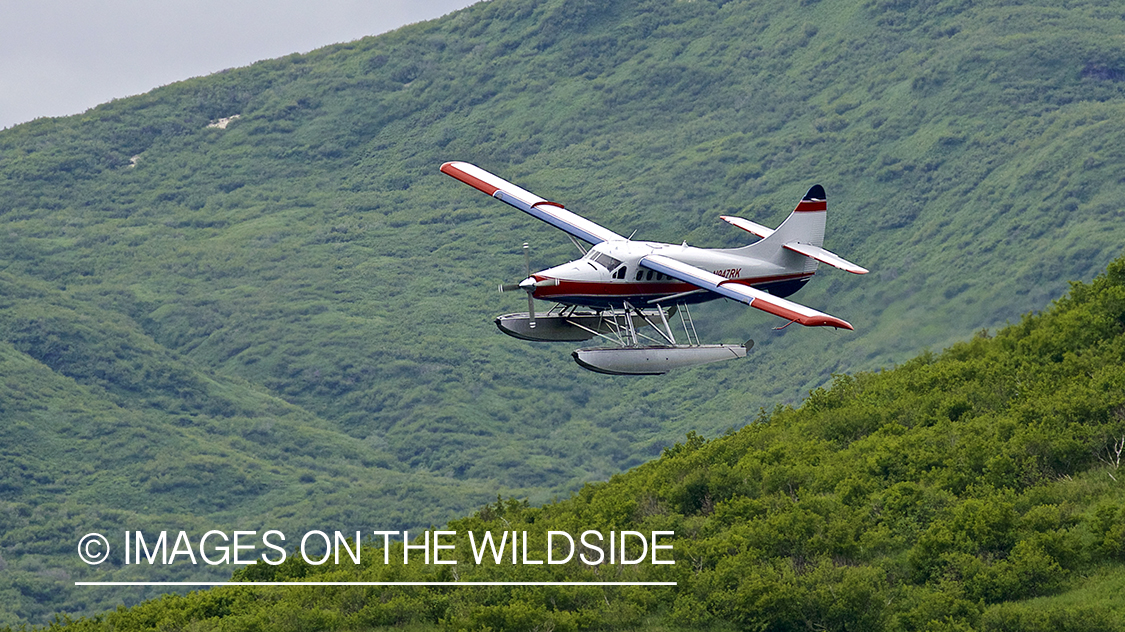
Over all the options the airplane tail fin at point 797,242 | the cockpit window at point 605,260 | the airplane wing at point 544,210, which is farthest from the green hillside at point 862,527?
the airplane wing at point 544,210

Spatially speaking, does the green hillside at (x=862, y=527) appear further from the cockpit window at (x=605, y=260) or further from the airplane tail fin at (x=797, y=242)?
the cockpit window at (x=605, y=260)

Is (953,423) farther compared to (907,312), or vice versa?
(907,312)

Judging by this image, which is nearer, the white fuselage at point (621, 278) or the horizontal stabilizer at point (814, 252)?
the white fuselage at point (621, 278)

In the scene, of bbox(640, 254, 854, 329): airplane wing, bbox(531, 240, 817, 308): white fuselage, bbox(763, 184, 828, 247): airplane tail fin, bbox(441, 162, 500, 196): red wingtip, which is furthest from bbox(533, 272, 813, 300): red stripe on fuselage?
bbox(441, 162, 500, 196): red wingtip

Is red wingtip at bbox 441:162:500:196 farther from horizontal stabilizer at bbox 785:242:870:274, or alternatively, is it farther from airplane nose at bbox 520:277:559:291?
horizontal stabilizer at bbox 785:242:870:274

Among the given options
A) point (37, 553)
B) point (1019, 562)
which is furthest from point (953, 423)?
point (37, 553)

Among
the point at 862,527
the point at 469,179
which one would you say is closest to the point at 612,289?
the point at 469,179

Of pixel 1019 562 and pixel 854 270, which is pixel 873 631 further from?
pixel 854 270

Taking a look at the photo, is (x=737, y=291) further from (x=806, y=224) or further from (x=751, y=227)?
(x=751, y=227)

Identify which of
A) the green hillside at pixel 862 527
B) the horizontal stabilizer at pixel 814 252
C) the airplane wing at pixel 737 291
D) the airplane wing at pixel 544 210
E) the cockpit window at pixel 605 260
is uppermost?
the airplane wing at pixel 544 210
